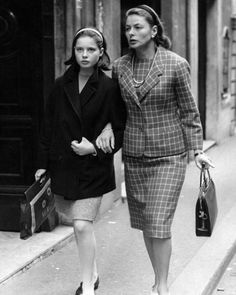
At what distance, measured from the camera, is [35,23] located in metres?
6.57

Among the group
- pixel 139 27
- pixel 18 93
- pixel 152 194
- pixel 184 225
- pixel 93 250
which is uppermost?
pixel 139 27

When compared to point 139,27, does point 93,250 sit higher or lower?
lower

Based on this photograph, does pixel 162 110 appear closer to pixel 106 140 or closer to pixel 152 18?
pixel 106 140

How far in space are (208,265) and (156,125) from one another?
65.0 inches

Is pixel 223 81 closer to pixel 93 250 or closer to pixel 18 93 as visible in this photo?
pixel 18 93

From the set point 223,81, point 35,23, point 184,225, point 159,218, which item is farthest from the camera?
point 223,81

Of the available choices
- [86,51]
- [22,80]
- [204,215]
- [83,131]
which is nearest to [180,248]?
[204,215]

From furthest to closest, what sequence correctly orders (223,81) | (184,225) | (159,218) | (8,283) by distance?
1. (223,81)
2. (184,225)
3. (8,283)
4. (159,218)

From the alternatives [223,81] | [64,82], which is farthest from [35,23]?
[223,81]

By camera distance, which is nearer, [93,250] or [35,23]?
[93,250]

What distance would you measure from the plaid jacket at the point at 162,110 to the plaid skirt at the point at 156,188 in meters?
0.07

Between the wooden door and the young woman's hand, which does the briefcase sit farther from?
the wooden door

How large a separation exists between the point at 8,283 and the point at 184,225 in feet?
7.81

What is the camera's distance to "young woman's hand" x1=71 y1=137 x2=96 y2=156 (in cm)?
456
